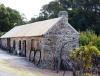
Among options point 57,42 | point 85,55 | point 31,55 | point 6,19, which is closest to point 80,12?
point 6,19

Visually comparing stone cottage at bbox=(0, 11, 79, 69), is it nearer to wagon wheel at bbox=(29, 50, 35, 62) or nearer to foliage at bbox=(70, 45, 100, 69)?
wagon wheel at bbox=(29, 50, 35, 62)

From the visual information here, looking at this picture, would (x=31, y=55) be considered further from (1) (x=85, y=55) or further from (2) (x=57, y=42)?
(1) (x=85, y=55)

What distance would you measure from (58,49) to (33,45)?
3749 mm

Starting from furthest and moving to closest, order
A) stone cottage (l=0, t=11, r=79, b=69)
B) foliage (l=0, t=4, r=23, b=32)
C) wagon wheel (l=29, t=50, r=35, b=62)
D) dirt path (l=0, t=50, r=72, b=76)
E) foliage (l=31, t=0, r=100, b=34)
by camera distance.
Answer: foliage (l=0, t=4, r=23, b=32) → foliage (l=31, t=0, r=100, b=34) → wagon wheel (l=29, t=50, r=35, b=62) → stone cottage (l=0, t=11, r=79, b=69) → dirt path (l=0, t=50, r=72, b=76)

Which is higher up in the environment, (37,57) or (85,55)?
(85,55)

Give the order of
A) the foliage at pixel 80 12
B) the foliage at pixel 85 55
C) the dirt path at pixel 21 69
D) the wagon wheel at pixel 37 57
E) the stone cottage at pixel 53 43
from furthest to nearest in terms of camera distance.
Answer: the foliage at pixel 80 12
the wagon wheel at pixel 37 57
the stone cottage at pixel 53 43
the dirt path at pixel 21 69
the foliage at pixel 85 55

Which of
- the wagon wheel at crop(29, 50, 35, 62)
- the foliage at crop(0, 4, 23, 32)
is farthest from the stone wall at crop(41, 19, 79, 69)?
the foliage at crop(0, 4, 23, 32)

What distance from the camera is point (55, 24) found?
34281 millimetres

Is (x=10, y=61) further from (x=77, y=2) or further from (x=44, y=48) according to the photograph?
(x=77, y=2)

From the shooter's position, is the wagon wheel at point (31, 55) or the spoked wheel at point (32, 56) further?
the wagon wheel at point (31, 55)

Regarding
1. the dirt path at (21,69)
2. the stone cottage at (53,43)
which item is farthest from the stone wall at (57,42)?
the dirt path at (21,69)

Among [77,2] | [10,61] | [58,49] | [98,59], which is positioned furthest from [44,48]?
[77,2]

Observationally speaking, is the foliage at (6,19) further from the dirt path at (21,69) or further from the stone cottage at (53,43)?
the dirt path at (21,69)

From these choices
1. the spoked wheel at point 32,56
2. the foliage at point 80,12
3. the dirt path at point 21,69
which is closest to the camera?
the dirt path at point 21,69
